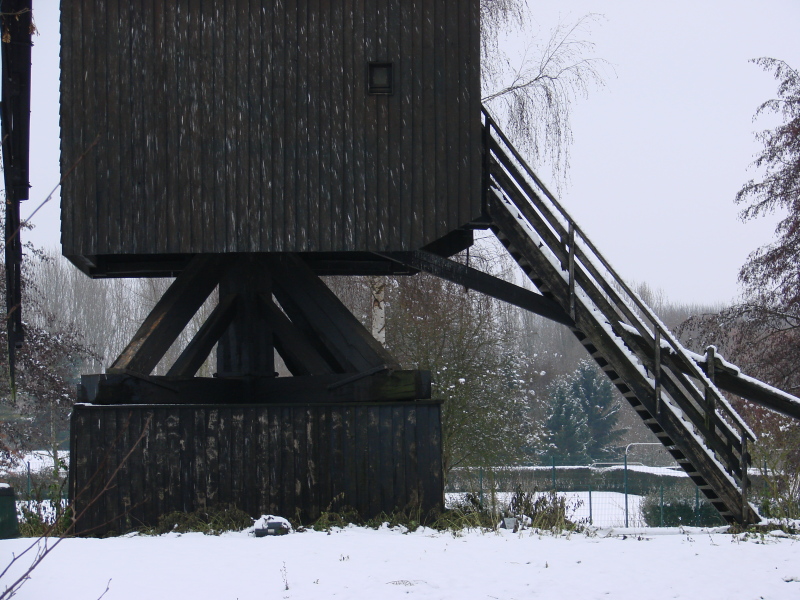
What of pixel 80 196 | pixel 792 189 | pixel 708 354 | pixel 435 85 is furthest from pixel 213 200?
pixel 792 189

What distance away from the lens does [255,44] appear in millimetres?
10422

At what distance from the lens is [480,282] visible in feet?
36.1

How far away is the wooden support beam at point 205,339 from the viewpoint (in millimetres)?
10812

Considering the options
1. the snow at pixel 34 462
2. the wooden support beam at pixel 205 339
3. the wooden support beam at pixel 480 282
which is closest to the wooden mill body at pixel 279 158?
the wooden support beam at pixel 205 339

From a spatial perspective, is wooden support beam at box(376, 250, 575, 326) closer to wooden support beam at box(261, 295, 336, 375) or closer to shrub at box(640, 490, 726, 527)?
wooden support beam at box(261, 295, 336, 375)

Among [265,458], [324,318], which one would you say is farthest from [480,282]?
[265,458]

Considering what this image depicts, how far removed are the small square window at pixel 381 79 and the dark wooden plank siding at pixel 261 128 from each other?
0.08 meters

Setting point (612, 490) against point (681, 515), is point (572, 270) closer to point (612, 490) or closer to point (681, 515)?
point (681, 515)

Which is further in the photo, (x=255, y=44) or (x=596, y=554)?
(x=255, y=44)

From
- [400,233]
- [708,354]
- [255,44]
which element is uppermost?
[255,44]

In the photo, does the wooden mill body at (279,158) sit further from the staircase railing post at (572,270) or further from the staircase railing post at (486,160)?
the staircase railing post at (572,270)

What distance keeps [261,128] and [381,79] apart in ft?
4.76

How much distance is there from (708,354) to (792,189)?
10.2 m

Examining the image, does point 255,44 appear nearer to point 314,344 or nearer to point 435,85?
point 435,85
